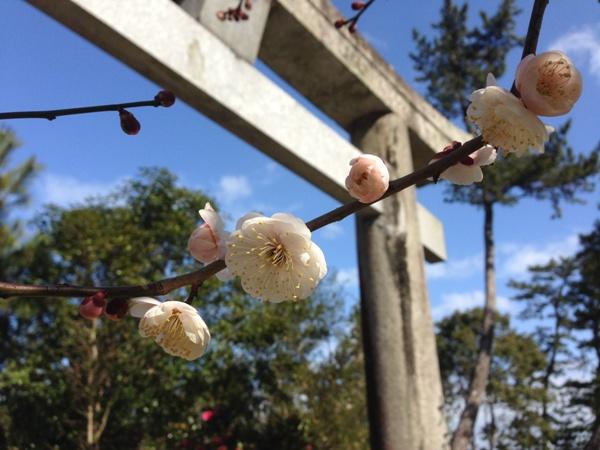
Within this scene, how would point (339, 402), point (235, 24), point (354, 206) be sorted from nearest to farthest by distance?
point (354, 206), point (235, 24), point (339, 402)

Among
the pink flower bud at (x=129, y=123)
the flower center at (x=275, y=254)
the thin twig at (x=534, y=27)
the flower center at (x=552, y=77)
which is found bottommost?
the flower center at (x=275, y=254)

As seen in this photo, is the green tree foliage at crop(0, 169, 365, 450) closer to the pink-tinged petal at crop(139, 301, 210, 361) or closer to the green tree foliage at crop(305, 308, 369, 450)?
the green tree foliage at crop(305, 308, 369, 450)

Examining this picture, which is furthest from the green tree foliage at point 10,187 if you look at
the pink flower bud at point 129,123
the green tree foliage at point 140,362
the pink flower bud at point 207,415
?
the pink flower bud at point 129,123

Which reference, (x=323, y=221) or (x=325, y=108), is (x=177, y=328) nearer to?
(x=323, y=221)

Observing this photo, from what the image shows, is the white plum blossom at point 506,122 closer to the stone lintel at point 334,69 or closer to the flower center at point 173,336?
the flower center at point 173,336

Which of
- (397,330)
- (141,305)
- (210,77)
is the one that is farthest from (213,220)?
(397,330)

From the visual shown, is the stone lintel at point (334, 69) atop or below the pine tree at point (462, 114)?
below

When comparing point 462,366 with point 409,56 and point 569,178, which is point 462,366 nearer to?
point 569,178

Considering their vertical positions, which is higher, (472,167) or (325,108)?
(325,108)
